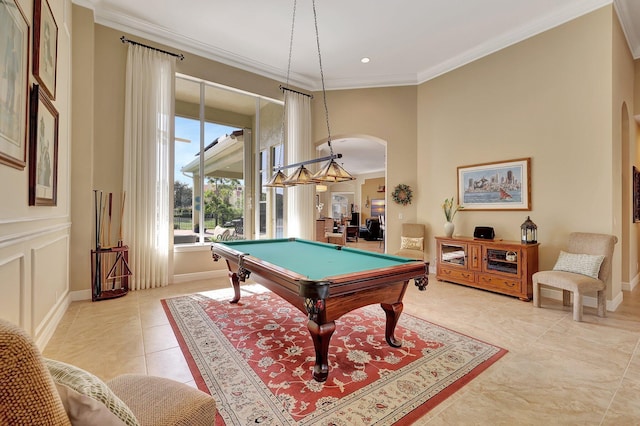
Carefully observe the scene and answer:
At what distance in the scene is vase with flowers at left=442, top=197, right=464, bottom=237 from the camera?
500 cm

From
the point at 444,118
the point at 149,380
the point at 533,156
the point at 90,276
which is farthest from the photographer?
the point at 444,118

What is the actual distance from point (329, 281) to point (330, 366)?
84 cm

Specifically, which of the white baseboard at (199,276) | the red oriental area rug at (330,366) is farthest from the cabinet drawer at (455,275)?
the white baseboard at (199,276)

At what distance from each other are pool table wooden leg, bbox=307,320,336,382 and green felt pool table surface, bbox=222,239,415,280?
1.14 ft

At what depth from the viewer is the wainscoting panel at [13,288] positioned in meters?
1.85

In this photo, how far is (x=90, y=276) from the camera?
13.1 ft

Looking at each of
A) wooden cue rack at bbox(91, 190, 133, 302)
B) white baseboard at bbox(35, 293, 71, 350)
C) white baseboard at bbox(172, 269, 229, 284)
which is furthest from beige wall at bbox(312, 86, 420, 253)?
white baseboard at bbox(35, 293, 71, 350)

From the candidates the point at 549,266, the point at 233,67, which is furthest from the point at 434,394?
the point at 233,67

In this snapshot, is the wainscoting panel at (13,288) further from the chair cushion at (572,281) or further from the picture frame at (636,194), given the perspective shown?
the picture frame at (636,194)

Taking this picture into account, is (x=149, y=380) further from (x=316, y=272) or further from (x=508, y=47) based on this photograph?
(x=508, y=47)

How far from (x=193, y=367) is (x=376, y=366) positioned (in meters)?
1.45

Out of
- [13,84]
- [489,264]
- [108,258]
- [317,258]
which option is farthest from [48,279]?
[489,264]

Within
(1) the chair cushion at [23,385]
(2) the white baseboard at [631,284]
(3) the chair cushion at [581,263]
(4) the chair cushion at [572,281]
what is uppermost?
(1) the chair cushion at [23,385]

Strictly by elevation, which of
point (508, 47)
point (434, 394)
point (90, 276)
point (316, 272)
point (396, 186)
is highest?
point (508, 47)
